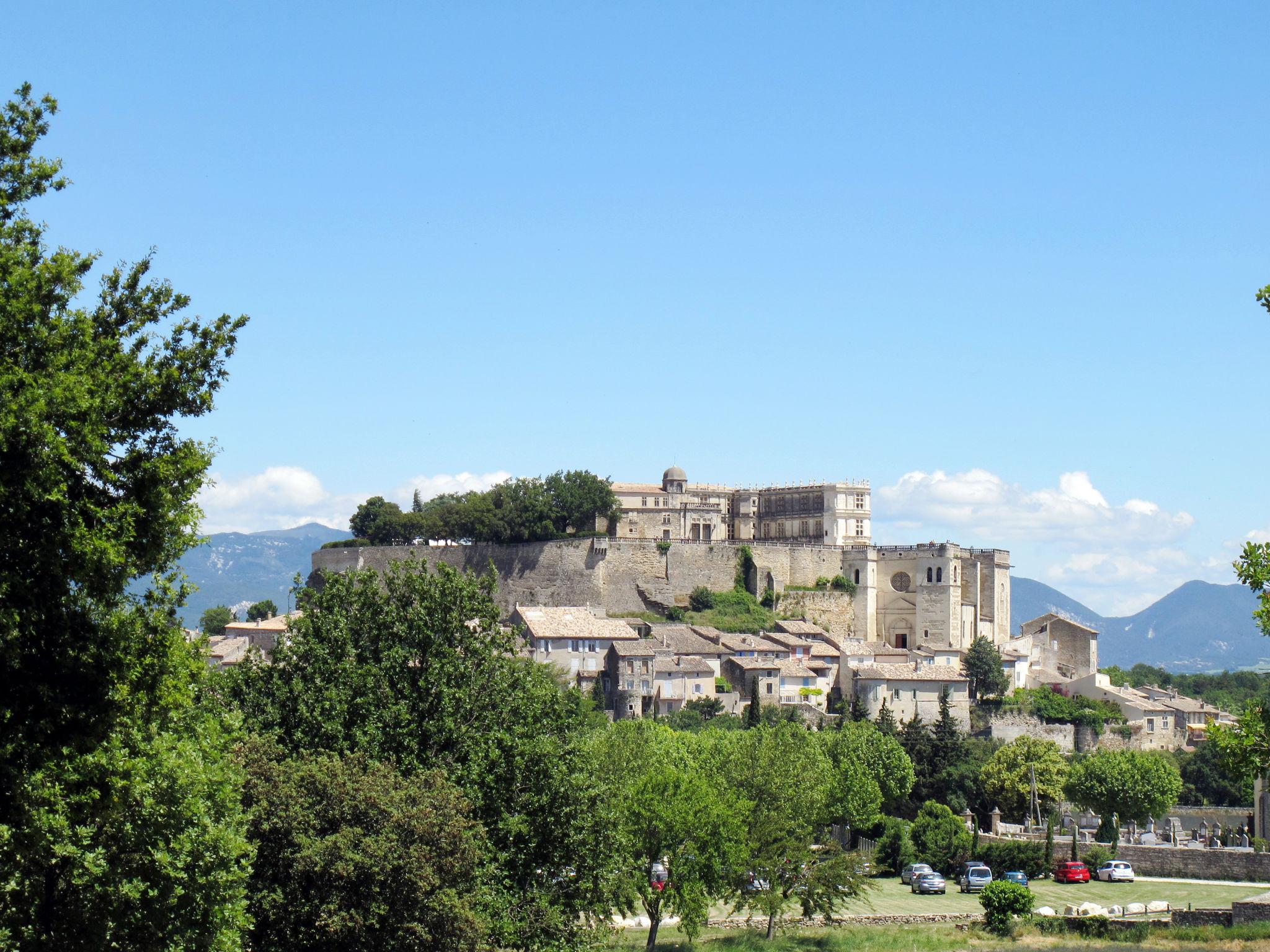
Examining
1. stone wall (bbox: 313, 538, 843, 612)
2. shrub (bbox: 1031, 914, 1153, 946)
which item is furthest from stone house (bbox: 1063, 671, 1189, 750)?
shrub (bbox: 1031, 914, 1153, 946)

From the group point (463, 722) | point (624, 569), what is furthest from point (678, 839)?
point (624, 569)

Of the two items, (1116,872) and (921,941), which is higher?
(1116,872)

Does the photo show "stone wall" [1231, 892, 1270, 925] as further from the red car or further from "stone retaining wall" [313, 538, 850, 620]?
"stone retaining wall" [313, 538, 850, 620]

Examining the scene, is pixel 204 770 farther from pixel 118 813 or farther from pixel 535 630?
pixel 535 630

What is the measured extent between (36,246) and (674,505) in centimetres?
9209

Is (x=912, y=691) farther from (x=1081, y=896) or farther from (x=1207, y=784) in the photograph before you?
(x=1081, y=896)

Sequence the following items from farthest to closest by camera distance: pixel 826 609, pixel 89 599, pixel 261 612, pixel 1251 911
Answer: pixel 261 612 → pixel 826 609 → pixel 1251 911 → pixel 89 599

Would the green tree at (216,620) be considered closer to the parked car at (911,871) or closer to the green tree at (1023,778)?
the green tree at (1023,778)

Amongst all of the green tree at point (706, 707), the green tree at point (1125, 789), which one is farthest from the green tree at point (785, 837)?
the green tree at point (706, 707)

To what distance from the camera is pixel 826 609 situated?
96812 mm

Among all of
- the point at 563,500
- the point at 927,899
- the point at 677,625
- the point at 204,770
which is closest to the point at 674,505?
the point at 563,500

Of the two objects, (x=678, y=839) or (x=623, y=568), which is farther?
(x=623, y=568)

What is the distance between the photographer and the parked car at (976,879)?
47.8 m

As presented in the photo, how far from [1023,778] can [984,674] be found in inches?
796
